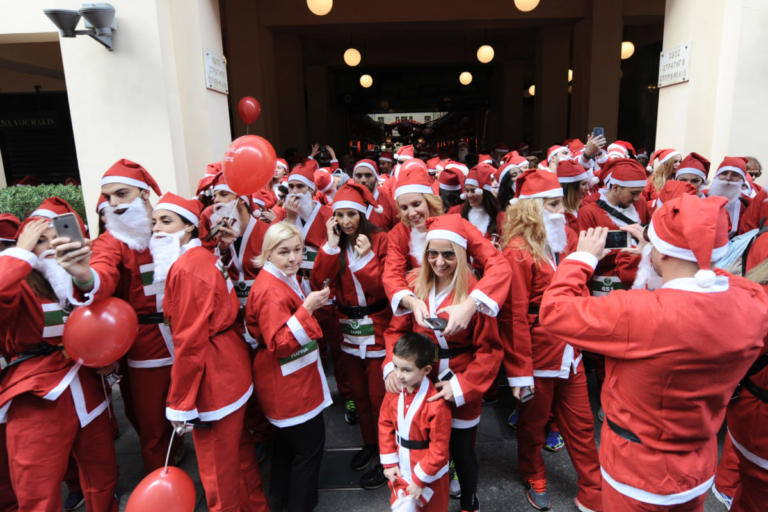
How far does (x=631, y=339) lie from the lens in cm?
175

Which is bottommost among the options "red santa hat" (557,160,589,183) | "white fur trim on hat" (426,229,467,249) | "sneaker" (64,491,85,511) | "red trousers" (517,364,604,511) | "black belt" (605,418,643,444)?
"sneaker" (64,491,85,511)

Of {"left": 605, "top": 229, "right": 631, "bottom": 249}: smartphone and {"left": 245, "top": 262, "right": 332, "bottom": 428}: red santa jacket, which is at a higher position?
{"left": 605, "top": 229, "right": 631, "bottom": 249}: smartphone

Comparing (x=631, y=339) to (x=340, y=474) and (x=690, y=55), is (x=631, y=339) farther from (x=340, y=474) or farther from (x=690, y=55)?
(x=690, y=55)

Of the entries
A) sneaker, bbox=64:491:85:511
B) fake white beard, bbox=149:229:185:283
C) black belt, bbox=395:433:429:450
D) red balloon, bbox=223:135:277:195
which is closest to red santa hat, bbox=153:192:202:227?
fake white beard, bbox=149:229:185:283

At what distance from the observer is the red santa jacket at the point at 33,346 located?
239 centimetres

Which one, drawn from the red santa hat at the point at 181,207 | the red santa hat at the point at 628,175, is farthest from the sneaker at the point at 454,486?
the red santa hat at the point at 628,175

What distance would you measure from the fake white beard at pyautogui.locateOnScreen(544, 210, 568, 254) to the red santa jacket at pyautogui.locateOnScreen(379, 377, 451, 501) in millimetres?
1283

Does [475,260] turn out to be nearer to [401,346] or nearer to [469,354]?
[469,354]

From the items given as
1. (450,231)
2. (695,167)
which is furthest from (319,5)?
(450,231)

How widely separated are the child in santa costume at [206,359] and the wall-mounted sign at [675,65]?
18.7ft

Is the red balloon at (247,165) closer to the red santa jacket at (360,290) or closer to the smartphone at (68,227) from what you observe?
the red santa jacket at (360,290)

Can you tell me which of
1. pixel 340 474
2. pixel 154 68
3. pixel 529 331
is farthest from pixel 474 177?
pixel 154 68

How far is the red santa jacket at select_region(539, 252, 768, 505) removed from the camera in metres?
1.65

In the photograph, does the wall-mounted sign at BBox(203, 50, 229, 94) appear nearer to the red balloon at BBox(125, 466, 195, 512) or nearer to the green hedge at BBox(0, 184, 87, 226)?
the green hedge at BBox(0, 184, 87, 226)
